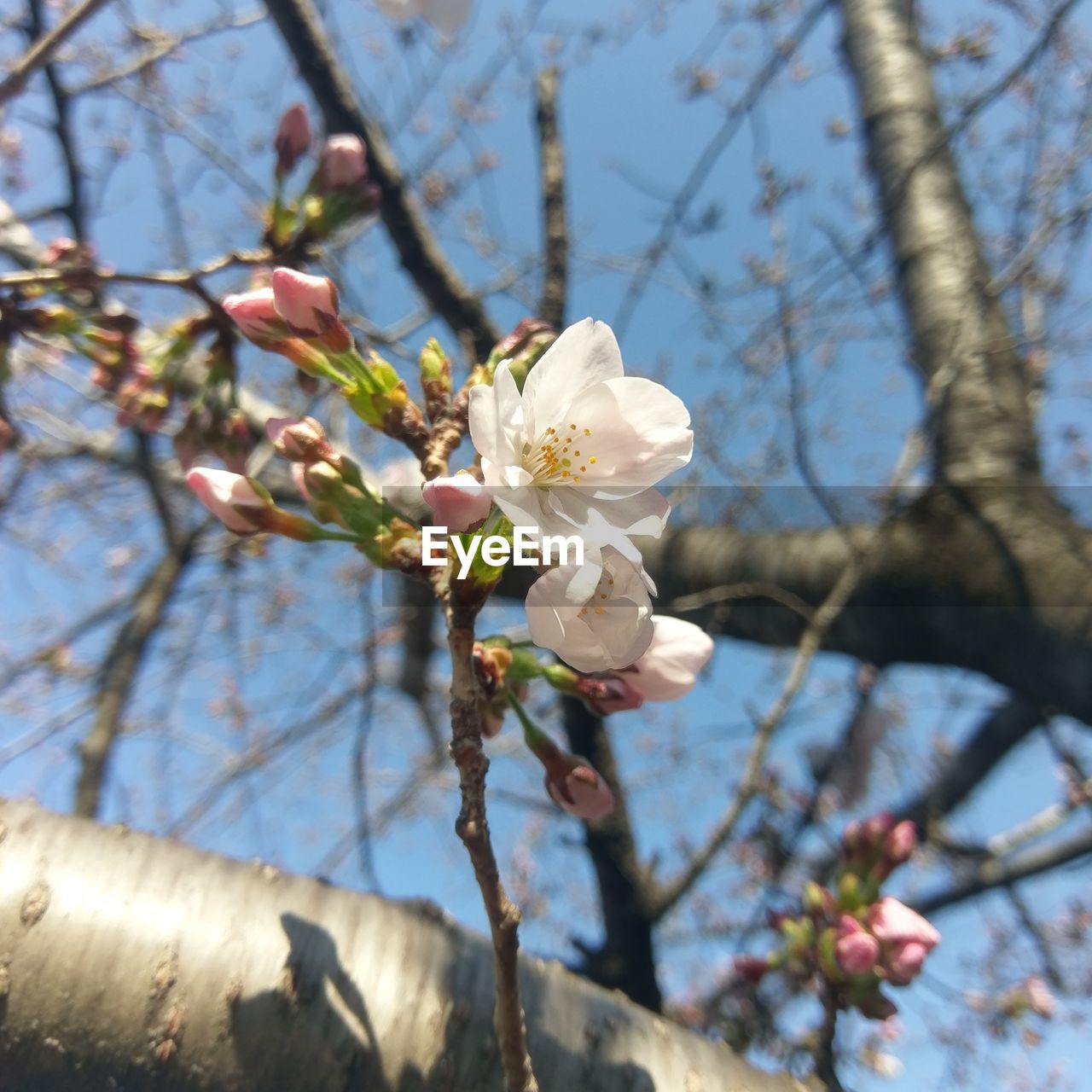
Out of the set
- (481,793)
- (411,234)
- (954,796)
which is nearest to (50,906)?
(481,793)

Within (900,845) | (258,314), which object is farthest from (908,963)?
(258,314)

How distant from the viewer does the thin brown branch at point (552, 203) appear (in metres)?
2.06

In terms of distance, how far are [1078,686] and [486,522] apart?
1275mm

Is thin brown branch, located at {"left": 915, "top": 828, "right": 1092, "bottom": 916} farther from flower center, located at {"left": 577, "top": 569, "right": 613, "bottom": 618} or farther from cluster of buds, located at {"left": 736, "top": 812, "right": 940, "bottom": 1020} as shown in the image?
flower center, located at {"left": 577, "top": 569, "right": 613, "bottom": 618}

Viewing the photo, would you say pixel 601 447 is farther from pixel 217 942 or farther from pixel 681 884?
pixel 681 884

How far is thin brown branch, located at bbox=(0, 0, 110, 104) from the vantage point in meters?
1.22

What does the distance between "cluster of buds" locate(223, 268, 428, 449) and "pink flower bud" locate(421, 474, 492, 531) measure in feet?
0.55

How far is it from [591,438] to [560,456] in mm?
33

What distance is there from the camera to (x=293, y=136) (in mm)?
1596

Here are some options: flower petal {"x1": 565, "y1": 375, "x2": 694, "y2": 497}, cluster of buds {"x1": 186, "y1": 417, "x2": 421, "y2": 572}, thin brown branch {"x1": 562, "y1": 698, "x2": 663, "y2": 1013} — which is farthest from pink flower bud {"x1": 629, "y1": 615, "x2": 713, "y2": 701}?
thin brown branch {"x1": 562, "y1": 698, "x2": 663, "y2": 1013}

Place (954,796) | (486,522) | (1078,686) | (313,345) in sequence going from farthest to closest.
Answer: (954,796) < (1078,686) < (313,345) < (486,522)

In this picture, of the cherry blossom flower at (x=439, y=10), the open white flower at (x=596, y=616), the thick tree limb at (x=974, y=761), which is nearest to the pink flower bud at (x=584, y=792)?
the open white flower at (x=596, y=616)

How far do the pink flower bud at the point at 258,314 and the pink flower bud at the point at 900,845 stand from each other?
1.20m

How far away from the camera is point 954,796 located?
106 inches
